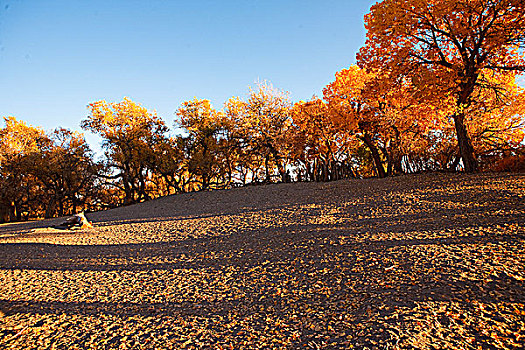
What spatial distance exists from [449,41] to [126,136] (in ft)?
68.2

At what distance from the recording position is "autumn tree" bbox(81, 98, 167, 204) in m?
21.2

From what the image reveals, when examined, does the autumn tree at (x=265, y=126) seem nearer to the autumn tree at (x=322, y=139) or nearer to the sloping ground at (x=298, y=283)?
the autumn tree at (x=322, y=139)

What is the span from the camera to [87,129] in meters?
21.4

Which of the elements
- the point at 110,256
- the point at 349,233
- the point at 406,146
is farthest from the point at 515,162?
the point at 110,256

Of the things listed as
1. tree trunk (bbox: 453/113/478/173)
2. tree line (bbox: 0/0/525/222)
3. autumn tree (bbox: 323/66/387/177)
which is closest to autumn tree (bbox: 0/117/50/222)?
tree line (bbox: 0/0/525/222)

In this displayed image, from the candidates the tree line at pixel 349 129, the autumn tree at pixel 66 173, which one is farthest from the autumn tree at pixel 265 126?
the autumn tree at pixel 66 173

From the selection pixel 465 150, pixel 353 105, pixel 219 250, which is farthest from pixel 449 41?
pixel 219 250

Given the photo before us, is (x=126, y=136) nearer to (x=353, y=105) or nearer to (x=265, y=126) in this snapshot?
(x=265, y=126)

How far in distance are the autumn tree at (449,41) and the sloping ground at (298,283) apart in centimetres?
457

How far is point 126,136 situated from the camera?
21.8 meters

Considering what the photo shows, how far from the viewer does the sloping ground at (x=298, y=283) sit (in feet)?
9.02

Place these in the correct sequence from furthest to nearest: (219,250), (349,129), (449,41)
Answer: (349,129), (449,41), (219,250)

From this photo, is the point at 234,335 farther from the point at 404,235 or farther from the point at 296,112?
the point at 296,112

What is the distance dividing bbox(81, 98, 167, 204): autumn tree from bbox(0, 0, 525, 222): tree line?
0.26 feet
